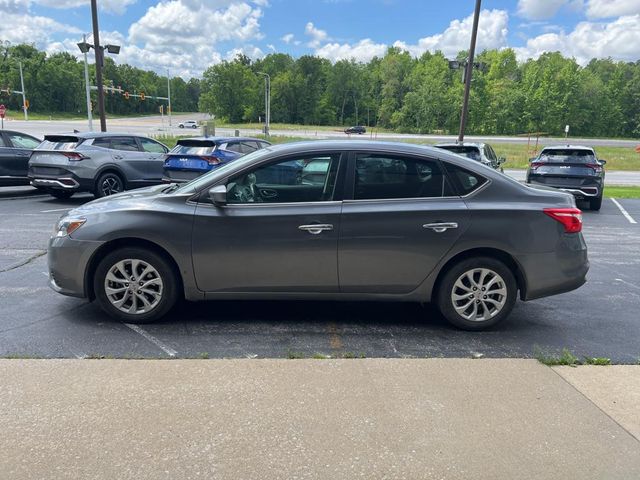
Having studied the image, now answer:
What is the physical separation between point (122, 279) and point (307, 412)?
2.21m

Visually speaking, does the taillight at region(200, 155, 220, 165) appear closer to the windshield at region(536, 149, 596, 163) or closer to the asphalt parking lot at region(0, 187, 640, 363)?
the asphalt parking lot at region(0, 187, 640, 363)

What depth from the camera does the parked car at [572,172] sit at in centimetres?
1297

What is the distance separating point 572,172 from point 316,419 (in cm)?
1230

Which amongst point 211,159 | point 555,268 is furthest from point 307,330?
point 211,159

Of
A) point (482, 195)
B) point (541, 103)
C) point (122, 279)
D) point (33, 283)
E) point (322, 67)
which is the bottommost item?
point (33, 283)

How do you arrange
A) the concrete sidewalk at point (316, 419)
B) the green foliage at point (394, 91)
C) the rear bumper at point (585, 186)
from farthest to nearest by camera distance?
the green foliage at point (394, 91)
the rear bumper at point (585, 186)
the concrete sidewalk at point (316, 419)

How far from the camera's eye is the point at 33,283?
5.65m

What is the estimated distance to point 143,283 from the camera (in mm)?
4418

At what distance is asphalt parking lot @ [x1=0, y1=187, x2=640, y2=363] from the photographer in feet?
13.2

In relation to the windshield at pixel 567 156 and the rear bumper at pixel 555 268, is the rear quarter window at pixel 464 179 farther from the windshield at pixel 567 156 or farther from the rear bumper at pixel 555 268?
the windshield at pixel 567 156

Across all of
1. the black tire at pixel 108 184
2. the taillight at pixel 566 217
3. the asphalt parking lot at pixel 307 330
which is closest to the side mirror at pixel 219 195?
the asphalt parking lot at pixel 307 330

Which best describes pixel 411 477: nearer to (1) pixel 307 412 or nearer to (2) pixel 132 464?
(1) pixel 307 412

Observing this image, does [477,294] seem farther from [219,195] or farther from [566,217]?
[219,195]

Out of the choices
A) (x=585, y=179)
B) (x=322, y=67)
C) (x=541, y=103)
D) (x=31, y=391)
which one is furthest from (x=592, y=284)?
(x=322, y=67)
